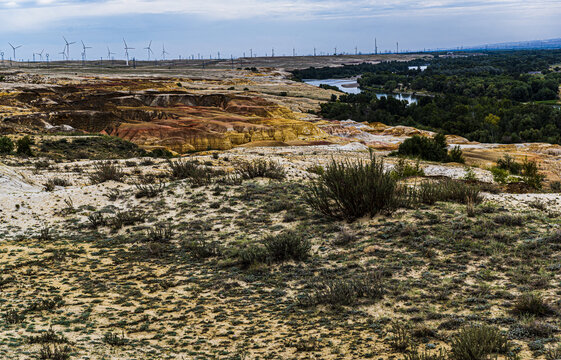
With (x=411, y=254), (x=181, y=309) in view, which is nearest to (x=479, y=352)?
(x=411, y=254)

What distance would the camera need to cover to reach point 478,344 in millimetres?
4953

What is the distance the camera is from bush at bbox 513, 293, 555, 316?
5910mm

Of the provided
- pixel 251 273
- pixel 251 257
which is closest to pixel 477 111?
pixel 251 257

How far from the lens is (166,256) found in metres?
9.57

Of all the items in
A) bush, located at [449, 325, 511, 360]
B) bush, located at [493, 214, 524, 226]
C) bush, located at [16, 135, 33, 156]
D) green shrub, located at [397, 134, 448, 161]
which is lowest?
green shrub, located at [397, 134, 448, 161]

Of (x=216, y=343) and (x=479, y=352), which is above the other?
(x=479, y=352)

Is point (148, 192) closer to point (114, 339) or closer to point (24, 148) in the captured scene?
point (114, 339)

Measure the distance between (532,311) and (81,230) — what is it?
9.66 m

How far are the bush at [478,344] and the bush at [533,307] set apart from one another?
0.92 metres

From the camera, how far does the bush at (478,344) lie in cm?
484

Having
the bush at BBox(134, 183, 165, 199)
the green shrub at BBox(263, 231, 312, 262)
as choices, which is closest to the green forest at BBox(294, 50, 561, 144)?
the bush at BBox(134, 183, 165, 199)

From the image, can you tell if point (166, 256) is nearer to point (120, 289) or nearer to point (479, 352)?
point (120, 289)

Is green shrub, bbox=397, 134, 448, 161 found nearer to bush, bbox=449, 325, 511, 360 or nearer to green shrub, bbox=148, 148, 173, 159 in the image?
green shrub, bbox=148, 148, 173, 159

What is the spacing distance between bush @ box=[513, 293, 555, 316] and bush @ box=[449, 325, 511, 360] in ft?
3.03
